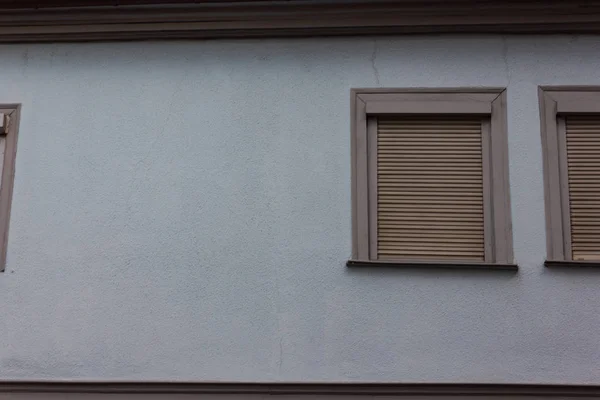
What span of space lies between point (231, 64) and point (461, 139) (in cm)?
217

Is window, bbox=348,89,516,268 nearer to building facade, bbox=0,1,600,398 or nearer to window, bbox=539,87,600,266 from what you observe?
building facade, bbox=0,1,600,398

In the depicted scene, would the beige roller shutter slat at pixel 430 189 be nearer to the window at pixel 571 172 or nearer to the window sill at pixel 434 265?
the window sill at pixel 434 265

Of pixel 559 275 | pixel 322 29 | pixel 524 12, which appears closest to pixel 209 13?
pixel 322 29

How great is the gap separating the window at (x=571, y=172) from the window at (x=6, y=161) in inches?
183

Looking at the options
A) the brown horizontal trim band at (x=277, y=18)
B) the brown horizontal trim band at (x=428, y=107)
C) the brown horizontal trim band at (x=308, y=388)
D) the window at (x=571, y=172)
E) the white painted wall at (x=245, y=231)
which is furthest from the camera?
the brown horizontal trim band at (x=277, y=18)

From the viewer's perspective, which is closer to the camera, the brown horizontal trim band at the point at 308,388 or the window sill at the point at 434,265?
the brown horizontal trim band at the point at 308,388

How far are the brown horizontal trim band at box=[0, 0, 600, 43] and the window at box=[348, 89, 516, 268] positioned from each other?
0.66 m

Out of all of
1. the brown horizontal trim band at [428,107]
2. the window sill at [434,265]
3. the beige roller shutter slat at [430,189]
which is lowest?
the window sill at [434,265]

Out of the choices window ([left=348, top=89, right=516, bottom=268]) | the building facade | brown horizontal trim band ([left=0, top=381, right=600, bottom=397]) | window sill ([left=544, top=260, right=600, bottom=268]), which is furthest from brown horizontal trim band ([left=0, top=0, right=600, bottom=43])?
brown horizontal trim band ([left=0, top=381, right=600, bottom=397])

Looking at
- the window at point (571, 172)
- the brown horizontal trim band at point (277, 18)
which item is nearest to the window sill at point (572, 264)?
the window at point (571, 172)

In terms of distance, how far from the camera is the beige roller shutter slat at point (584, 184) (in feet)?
20.8

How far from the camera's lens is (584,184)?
6.45 metres

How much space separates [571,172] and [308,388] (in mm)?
2895

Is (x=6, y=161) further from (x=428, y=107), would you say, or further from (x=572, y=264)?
(x=572, y=264)
